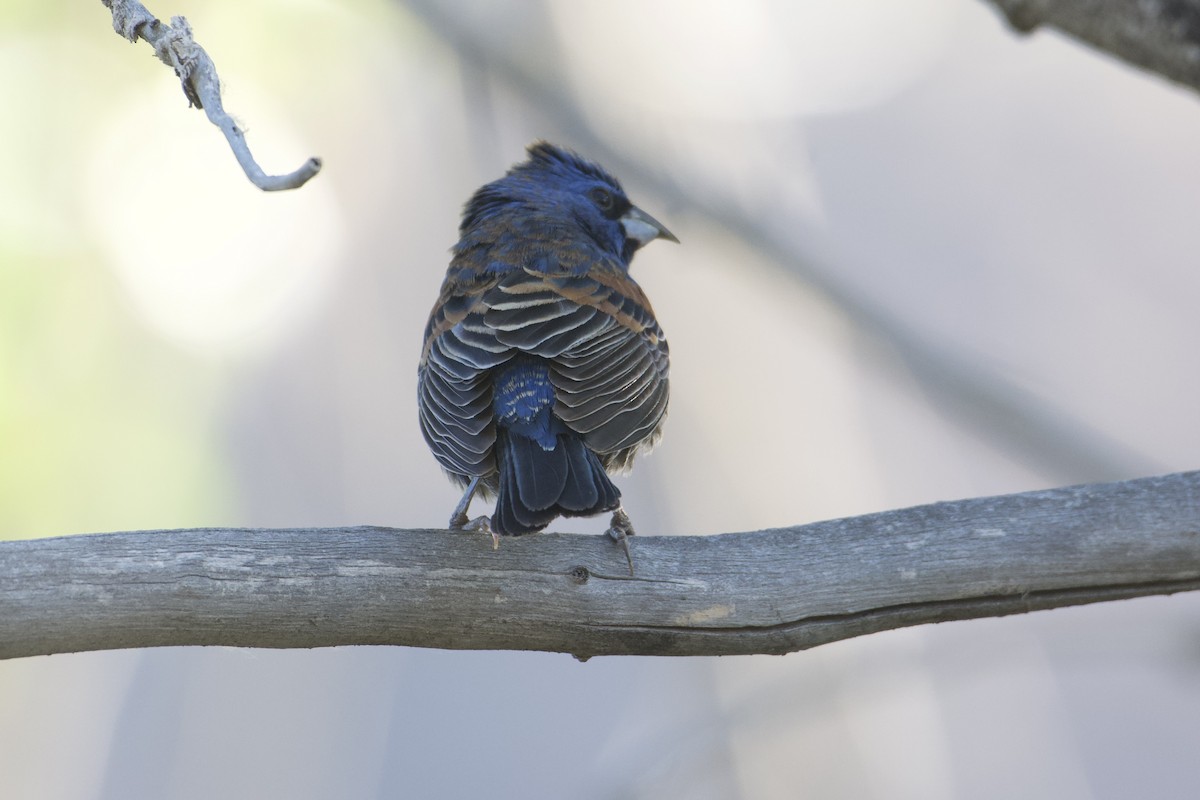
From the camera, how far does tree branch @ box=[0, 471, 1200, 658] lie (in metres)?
2.71

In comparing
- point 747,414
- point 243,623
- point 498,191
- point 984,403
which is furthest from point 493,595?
point 747,414

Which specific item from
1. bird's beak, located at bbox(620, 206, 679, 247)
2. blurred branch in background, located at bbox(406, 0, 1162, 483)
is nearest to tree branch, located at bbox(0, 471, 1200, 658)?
blurred branch in background, located at bbox(406, 0, 1162, 483)

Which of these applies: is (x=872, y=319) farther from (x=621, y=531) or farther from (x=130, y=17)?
(x=130, y=17)

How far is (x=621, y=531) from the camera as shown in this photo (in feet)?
9.91

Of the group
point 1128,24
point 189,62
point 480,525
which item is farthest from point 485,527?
point 1128,24

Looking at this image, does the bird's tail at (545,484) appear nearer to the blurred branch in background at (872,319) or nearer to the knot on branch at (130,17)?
the blurred branch in background at (872,319)

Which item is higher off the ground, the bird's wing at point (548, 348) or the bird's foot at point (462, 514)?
the bird's wing at point (548, 348)

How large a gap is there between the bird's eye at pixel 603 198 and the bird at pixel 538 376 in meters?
0.44

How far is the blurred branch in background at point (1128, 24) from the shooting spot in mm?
1445

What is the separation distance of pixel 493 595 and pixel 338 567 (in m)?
0.38

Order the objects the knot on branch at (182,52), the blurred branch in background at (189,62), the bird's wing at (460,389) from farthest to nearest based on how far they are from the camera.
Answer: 1. the bird's wing at (460,389)
2. the knot on branch at (182,52)
3. the blurred branch in background at (189,62)

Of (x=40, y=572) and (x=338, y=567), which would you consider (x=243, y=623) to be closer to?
(x=338, y=567)

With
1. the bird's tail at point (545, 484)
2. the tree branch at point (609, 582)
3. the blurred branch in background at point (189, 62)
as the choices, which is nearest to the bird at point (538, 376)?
the bird's tail at point (545, 484)

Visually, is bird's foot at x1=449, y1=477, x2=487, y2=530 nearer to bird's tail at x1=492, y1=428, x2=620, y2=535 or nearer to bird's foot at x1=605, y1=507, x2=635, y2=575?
bird's tail at x1=492, y1=428, x2=620, y2=535
